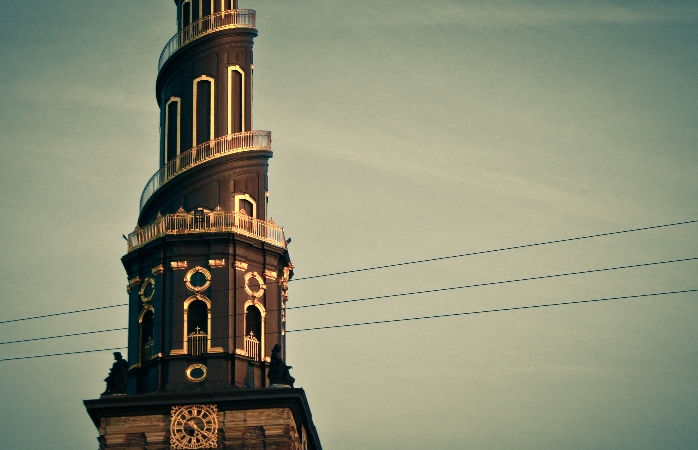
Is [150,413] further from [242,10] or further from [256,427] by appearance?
[242,10]

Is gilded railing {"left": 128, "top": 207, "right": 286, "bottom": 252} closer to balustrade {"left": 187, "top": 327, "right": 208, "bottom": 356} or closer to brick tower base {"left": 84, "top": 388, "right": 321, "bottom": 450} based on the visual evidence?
balustrade {"left": 187, "top": 327, "right": 208, "bottom": 356}

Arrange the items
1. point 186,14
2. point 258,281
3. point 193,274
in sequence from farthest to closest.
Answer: point 186,14 < point 258,281 < point 193,274

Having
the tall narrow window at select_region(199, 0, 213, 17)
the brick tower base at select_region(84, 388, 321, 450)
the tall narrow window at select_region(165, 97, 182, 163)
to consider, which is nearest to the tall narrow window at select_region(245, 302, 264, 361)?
the brick tower base at select_region(84, 388, 321, 450)

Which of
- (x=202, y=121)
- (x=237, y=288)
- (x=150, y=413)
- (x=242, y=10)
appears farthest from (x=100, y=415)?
(x=242, y=10)

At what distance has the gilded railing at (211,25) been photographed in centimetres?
8169

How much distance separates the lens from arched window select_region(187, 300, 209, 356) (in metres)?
75.8

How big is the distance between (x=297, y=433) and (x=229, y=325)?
523 centimetres

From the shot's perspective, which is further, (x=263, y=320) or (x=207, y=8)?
(x=207, y=8)

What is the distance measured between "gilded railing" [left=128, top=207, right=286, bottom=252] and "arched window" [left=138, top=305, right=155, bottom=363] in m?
3.06

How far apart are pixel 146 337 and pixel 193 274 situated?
3314 mm

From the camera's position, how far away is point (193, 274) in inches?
3039

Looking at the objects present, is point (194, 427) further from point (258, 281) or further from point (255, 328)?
point (258, 281)

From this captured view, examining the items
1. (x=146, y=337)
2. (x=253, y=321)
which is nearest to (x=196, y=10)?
(x=253, y=321)

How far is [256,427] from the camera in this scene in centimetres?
7375
